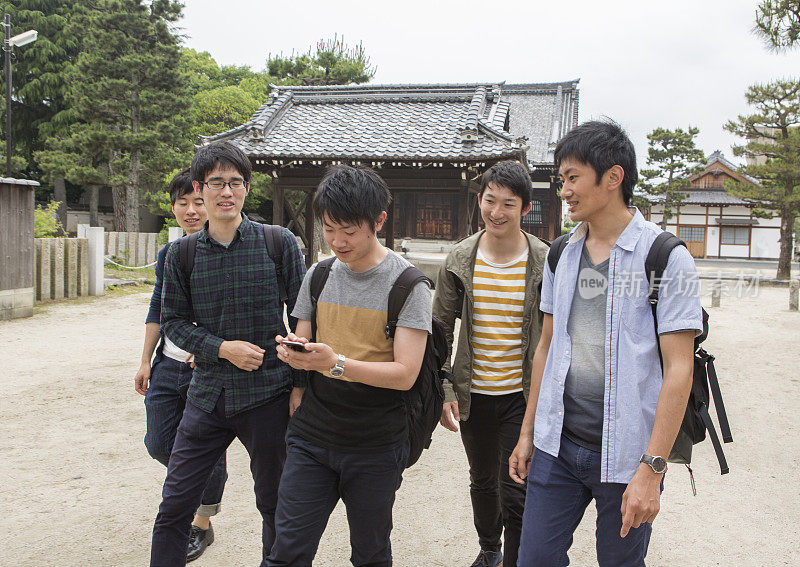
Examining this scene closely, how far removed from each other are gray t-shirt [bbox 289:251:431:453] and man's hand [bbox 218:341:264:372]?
9.3 inches

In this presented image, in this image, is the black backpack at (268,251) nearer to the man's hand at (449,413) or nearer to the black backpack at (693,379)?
the man's hand at (449,413)

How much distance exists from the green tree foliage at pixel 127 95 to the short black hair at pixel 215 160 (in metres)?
18.1

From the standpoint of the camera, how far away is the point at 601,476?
5.70 ft

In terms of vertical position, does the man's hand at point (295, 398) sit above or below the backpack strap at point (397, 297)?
below

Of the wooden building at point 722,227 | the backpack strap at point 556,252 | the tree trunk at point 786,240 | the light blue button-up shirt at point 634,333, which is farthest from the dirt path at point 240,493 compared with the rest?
the wooden building at point 722,227

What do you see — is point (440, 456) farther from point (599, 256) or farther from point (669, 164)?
point (669, 164)

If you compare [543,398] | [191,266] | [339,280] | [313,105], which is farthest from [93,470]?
[313,105]

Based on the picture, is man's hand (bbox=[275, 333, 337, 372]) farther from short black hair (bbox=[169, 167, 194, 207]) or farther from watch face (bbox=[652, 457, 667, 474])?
short black hair (bbox=[169, 167, 194, 207])

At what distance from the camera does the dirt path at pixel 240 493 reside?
9.69 ft

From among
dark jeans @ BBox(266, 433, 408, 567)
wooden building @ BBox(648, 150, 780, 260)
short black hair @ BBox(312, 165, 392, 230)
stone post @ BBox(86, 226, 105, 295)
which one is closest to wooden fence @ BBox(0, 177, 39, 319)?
stone post @ BBox(86, 226, 105, 295)

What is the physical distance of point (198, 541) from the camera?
→ 290 centimetres

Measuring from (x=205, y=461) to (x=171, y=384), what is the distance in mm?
490

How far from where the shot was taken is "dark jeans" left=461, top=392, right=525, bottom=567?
248cm

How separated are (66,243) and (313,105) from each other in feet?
22.2
